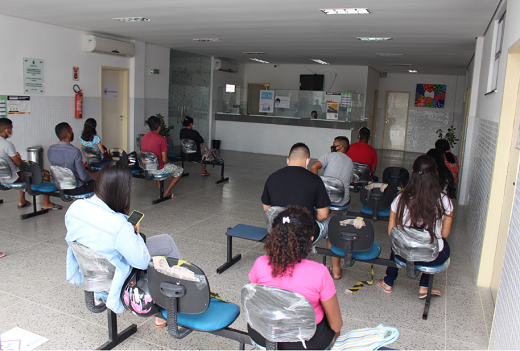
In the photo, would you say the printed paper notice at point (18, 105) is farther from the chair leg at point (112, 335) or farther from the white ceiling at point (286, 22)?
the chair leg at point (112, 335)

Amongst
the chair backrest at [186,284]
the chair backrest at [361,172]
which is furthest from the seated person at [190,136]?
the chair backrest at [186,284]

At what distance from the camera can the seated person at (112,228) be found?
2.15 m

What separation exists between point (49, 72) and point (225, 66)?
604cm

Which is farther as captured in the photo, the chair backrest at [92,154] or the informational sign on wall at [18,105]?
the informational sign on wall at [18,105]

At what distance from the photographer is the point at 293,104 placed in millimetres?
11719

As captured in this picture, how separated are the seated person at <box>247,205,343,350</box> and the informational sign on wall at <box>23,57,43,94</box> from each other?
6458mm

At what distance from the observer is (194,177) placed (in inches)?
317

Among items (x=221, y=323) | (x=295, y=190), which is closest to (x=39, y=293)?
(x=221, y=323)

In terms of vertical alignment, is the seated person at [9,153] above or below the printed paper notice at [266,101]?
below

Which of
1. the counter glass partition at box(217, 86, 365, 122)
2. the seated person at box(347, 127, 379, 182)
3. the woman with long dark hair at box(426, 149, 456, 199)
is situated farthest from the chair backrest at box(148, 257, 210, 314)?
the counter glass partition at box(217, 86, 365, 122)

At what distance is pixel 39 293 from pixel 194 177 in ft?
16.4

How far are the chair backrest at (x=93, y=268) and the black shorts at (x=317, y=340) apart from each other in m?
0.88

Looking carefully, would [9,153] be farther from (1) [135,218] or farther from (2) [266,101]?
(2) [266,101]

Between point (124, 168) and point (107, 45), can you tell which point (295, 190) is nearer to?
point (124, 168)
